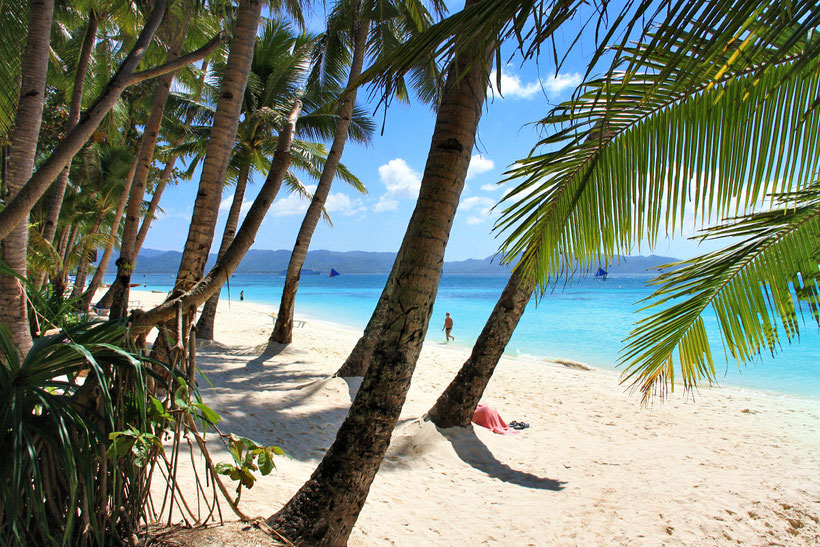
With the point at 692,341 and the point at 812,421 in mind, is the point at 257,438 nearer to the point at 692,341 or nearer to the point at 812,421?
the point at 692,341

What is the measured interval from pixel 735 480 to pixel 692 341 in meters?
3.25

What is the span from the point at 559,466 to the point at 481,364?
55.7 inches

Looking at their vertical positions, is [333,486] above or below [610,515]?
above

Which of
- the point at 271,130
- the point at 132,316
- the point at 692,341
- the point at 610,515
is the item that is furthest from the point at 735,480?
the point at 271,130

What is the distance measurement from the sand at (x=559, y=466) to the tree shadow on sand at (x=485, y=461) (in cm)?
2

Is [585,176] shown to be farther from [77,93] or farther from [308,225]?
[308,225]

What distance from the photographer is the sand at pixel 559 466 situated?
12.1ft

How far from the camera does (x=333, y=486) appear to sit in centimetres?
247

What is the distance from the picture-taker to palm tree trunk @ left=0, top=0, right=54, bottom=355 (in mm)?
3438

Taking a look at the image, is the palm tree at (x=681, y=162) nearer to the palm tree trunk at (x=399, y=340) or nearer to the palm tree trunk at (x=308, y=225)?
the palm tree trunk at (x=399, y=340)

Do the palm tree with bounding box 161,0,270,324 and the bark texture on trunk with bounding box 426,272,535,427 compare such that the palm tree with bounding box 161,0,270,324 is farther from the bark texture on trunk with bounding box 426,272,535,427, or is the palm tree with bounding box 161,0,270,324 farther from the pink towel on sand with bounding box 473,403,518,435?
the pink towel on sand with bounding box 473,403,518,435

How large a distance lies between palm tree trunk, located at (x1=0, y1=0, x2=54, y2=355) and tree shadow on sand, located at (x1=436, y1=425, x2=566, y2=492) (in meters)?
4.14

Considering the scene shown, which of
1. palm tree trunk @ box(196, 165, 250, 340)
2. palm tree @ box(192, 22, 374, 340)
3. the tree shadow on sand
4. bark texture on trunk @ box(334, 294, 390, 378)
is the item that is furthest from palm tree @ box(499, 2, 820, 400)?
palm tree @ box(192, 22, 374, 340)

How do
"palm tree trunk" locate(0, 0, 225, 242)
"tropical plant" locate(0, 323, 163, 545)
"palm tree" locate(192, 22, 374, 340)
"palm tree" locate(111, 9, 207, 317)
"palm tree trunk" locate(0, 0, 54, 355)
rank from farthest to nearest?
"palm tree" locate(192, 22, 374, 340)
"palm tree" locate(111, 9, 207, 317)
"palm tree trunk" locate(0, 0, 54, 355)
"palm tree trunk" locate(0, 0, 225, 242)
"tropical plant" locate(0, 323, 163, 545)
